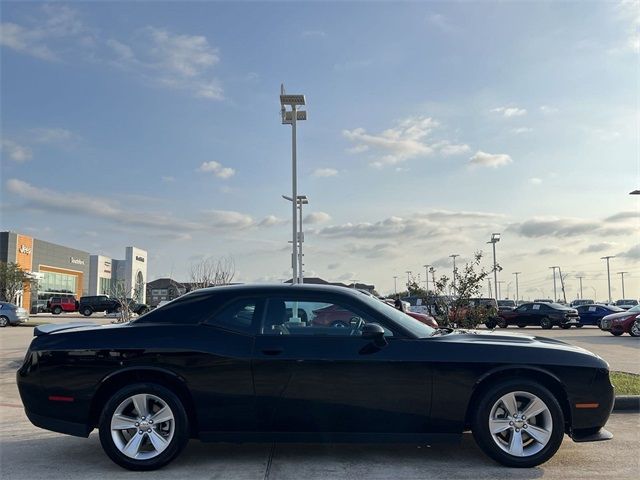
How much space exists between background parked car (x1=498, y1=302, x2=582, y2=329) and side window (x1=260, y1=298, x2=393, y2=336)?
2588 centimetres

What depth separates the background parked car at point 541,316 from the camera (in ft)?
96.9

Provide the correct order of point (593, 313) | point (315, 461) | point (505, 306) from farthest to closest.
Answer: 1. point (505, 306)
2. point (593, 313)
3. point (315, 461)

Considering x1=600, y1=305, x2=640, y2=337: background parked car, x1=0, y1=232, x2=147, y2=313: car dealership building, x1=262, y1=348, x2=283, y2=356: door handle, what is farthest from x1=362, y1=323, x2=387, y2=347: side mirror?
x1=0, y1=232, x2=147, y2=313: car dealership building

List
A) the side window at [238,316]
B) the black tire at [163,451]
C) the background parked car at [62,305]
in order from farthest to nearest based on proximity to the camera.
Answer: the background parked car at [62,305] → the side window at [238,316] → the black tire at [163,451]

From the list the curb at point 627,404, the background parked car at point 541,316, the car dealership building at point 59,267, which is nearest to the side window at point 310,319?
the curb at point 627,404

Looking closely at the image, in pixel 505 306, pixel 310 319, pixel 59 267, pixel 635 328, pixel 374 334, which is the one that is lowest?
pixel 635 328

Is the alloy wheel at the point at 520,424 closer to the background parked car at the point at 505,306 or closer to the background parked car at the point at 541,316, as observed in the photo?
the background parked car at the point at 541,316

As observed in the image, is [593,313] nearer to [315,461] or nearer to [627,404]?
[627,404]

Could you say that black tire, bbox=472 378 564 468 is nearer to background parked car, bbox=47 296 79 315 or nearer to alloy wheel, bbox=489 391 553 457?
alloy wheel, bbox=489 391 553 457

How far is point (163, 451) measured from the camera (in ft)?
16.0

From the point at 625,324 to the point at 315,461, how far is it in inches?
836

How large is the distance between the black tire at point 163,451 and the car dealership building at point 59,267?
45344 mm

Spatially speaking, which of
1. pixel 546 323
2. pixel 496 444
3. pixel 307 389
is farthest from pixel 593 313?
pixel 307 389

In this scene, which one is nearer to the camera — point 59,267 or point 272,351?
point 272,351
